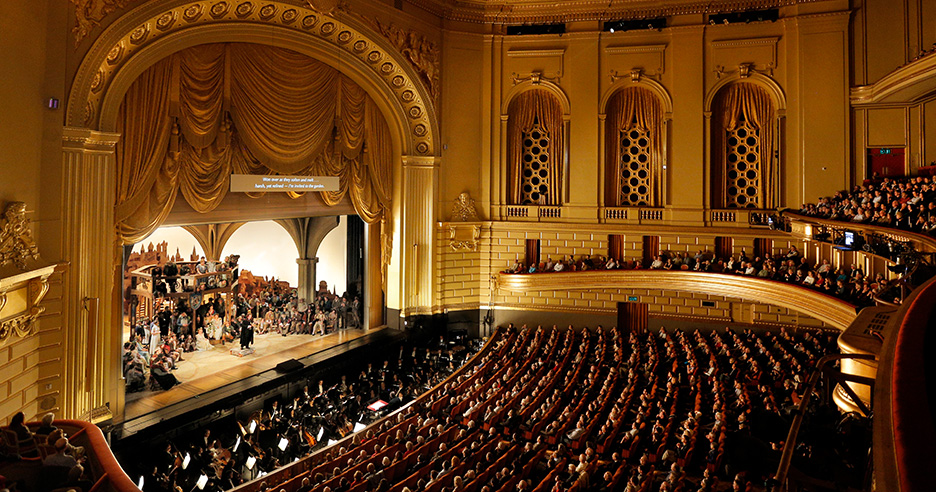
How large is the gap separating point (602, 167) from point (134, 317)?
14.1 metres

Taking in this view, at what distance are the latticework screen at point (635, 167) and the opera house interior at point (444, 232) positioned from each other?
0.29 feet

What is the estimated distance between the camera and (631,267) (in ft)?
56.4

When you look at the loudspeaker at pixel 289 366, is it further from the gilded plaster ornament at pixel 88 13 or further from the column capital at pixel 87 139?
the gilded plaster ornament at pixel 88 13

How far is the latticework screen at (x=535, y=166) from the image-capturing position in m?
18.8

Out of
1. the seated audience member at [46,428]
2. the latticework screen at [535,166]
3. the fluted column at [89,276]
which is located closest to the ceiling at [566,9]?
the latticework screen at [535,166]

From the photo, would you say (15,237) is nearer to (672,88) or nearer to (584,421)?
(584,421)

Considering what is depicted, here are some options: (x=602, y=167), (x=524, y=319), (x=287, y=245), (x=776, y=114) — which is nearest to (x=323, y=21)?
(x=287, y=245)

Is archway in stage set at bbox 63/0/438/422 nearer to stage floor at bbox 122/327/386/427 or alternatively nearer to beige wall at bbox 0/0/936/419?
beige wall at bbox 0/0/936/419

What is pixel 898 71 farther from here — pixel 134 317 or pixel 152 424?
pixel 134 317

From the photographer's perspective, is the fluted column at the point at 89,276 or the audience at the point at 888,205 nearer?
the audience at the point at 888,205

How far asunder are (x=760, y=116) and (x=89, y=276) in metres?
17.9

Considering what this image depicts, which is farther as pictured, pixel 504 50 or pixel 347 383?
pixel 504 50

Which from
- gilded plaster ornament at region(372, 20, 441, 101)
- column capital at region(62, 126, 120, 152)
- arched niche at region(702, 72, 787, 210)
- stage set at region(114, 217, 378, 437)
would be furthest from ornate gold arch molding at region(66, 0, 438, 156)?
arched niche at region(702, 72, 787, 210)

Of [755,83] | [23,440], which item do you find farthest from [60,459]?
[755,83]
